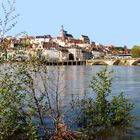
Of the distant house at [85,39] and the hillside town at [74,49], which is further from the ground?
the distant house at [85,39]

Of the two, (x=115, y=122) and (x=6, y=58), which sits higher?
(x=6, y=58)

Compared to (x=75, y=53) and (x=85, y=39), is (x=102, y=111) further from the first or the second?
(x=85, y=39)

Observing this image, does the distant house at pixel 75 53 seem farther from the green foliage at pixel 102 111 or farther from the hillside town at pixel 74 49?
the green foliage at pixel 102 111

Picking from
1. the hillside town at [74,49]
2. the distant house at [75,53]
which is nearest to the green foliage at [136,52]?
the hillside town at [74,49]

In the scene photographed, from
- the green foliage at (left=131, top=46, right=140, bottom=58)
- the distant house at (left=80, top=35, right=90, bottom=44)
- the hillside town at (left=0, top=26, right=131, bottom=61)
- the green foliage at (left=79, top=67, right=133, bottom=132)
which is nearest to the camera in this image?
the green foliage at (left=79, top=67, right=133, bottom=132)

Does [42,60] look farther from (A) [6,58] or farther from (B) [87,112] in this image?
(B) [87,112]

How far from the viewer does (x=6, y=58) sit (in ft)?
34.0

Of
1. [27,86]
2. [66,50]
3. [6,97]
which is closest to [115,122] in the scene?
[27,86]

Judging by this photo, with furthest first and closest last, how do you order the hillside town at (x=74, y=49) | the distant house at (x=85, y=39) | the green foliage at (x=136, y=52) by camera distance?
the distant house at (x=85, y=39), the green foliage at (x=136, y=52), the hillside town at (x=74, y=49)

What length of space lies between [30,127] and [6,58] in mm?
1611

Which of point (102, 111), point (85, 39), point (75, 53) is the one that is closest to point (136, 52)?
point (75, 53)

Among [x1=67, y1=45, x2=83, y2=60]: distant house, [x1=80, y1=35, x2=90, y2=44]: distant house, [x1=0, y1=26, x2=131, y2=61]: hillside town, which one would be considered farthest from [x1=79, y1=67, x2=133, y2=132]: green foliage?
[x1=80, y1=35, x2=90, y2=44]: distant house

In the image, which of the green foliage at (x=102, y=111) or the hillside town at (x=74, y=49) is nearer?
the green foliage at (x=102, y=111)

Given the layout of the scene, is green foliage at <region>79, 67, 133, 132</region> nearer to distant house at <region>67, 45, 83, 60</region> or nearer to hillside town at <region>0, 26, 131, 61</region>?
hillside town at <region>0, 26, 131, 61</region>
